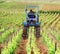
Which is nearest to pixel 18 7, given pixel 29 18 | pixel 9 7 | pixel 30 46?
pixel 9 7

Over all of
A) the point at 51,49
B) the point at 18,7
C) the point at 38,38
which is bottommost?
the point at 18,7

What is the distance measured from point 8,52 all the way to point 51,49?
2.01 meters

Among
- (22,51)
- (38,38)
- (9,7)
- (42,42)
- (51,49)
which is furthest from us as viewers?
(9,7)

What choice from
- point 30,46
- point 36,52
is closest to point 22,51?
point 30,46

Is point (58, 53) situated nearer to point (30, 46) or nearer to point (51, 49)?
point (51, 49)

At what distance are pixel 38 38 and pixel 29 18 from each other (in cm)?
163

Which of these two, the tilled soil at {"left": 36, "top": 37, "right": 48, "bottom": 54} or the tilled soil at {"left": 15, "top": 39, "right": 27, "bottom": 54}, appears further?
the tilled soil at {"left": 36, "top": 37, "right": 48, "bottom": 54}

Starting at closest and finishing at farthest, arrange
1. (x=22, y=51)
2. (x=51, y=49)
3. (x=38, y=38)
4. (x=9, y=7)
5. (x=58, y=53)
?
(x=58, y=53)
(x=51, y=49)
(x=22, y=51)
(x=38, y=38)
(x=9, y=7)

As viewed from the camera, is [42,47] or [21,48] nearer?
[21,48]

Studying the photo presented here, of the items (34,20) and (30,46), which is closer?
(30,46)

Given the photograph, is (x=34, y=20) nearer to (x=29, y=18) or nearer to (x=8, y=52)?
(x=29, y=18)

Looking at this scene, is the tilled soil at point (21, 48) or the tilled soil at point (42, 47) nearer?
the tilled soil at point (21, 48)

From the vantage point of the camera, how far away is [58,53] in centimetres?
1243

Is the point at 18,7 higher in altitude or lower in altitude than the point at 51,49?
lower
